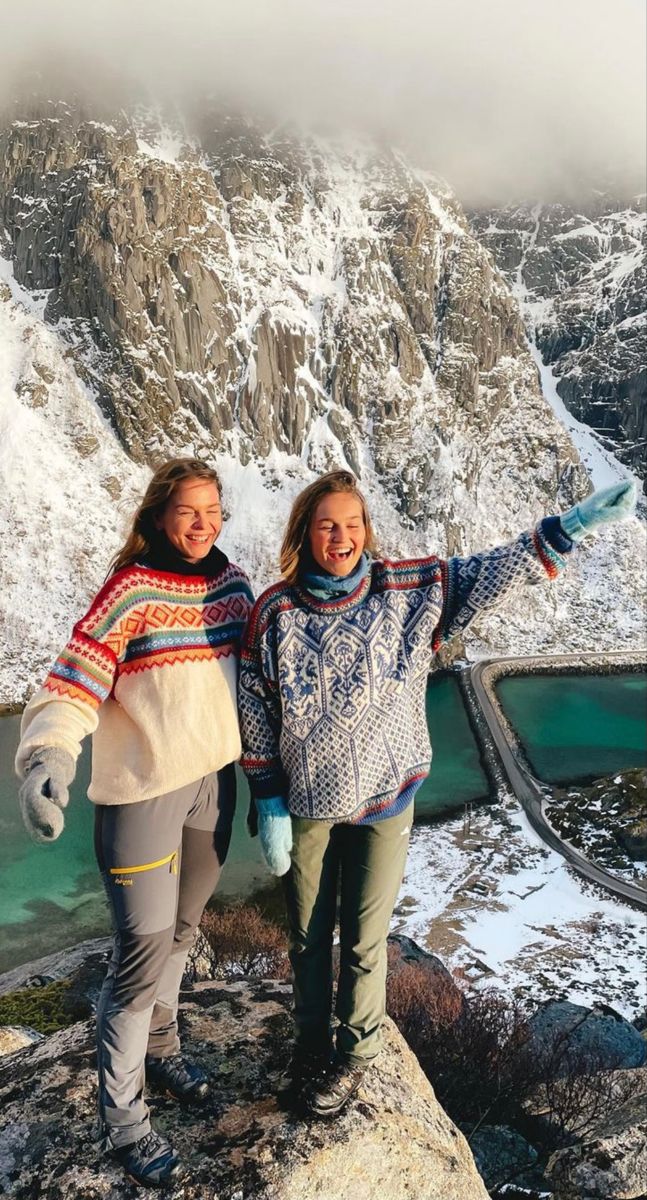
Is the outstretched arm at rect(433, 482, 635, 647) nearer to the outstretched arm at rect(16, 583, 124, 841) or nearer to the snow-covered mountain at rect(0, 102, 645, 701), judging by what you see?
the outstretched arm at rect(16, 583, 124, 841)

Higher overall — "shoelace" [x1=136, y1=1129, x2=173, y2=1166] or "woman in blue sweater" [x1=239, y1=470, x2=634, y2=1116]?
"woman in blue sweater" [x1=239, y1=470, x2=634, y2=1116]

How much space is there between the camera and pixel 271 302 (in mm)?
76500

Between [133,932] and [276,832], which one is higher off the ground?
[276,832]

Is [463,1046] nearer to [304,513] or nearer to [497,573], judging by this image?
[497,573]

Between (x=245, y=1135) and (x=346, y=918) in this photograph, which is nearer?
(x=245, y=1135)

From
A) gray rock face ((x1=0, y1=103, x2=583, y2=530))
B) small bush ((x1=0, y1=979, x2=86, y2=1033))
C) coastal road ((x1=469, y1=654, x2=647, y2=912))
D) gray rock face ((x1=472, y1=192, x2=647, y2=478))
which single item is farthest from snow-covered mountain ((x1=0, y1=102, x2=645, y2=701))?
small bush ((x1=0, y1=979, x2=86, y2=1033))

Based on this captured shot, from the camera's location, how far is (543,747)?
139 feet

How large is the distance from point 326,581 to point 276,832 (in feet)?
5.14

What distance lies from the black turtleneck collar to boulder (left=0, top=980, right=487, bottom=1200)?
3.45m

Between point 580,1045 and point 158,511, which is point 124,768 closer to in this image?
point 158,511

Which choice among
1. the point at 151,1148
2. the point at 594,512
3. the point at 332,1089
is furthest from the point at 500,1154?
the point at 594,512

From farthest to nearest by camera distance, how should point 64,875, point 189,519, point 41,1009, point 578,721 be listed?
1. point 578,721
2. point 64,875
3. point 41,1009
4. point 189,519

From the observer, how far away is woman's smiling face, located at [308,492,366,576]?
394cm

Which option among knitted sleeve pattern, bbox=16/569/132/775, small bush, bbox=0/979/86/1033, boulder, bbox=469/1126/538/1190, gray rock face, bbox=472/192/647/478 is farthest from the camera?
gray rock face, bbox=472/192/647/478
